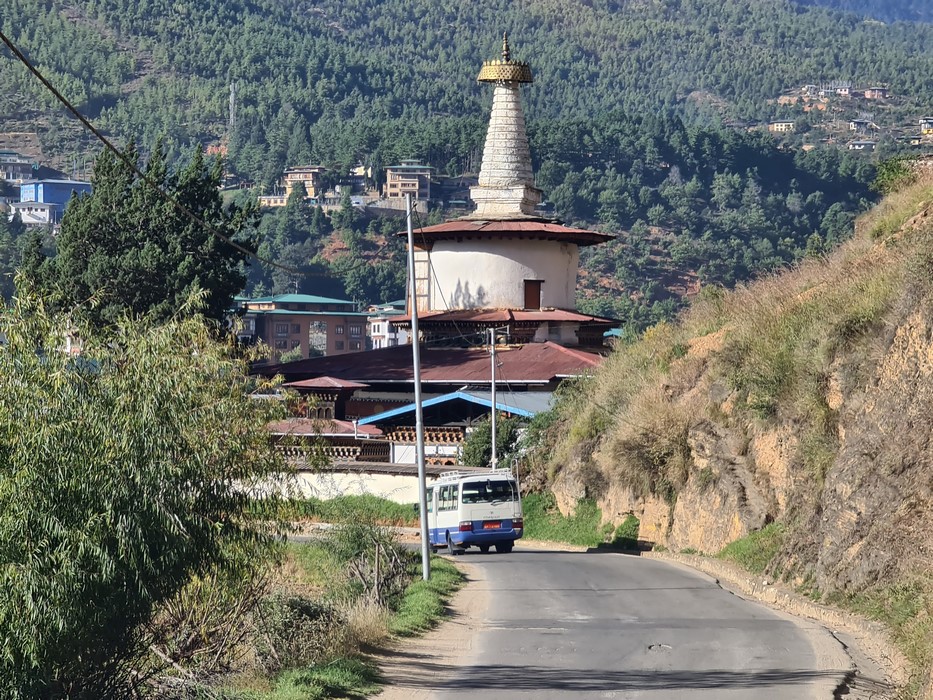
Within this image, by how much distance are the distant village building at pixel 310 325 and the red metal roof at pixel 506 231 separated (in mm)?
114425

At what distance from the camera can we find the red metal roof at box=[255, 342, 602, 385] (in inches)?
2169

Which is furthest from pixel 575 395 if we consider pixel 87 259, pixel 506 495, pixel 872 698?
pixel 872 698

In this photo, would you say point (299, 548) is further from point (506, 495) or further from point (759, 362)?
point (759, 362)

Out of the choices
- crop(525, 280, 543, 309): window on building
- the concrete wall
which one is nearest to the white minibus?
the concrete wall

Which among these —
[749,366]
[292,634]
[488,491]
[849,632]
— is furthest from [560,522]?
[292,634]

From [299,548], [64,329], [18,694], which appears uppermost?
[64,329]

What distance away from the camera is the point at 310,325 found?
183 m

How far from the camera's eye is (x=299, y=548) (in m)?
38.2

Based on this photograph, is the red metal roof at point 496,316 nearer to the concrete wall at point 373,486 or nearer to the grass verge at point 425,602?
the concrete wall at point 373,486

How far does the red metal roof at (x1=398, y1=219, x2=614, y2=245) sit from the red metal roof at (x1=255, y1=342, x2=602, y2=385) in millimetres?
4349

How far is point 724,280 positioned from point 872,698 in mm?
Result: 169330

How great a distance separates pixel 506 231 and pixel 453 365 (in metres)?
6.56

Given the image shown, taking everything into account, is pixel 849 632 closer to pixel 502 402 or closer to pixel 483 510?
pixel 483 510

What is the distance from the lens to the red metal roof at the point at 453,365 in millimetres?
55094
